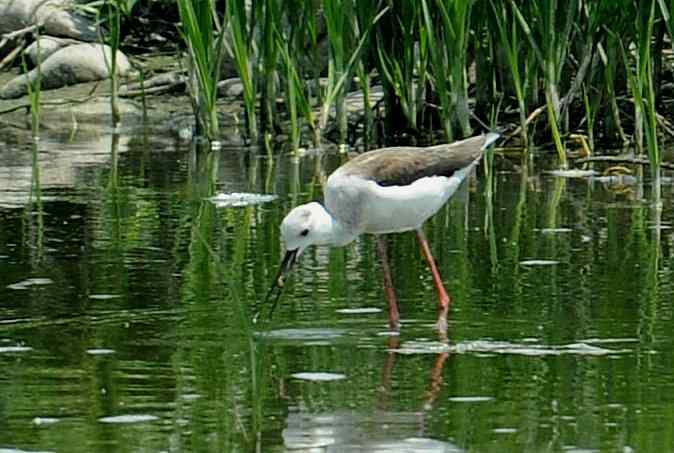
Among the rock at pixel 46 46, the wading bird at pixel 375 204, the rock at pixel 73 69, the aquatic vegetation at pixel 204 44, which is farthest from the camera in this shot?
the rock at pixel 46 46

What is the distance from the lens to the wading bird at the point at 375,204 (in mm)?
7656

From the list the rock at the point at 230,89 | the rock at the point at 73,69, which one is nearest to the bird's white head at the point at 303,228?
the rock at the point at 230,89

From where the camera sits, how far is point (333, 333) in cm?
719

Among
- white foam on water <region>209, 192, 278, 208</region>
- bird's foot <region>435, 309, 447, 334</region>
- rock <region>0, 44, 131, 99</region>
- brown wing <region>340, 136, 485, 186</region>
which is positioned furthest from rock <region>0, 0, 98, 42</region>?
bird's foot <region>435, 309, 447, 334</region>

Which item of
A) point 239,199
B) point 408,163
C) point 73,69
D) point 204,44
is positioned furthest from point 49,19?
point 408,163

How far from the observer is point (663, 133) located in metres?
14.4

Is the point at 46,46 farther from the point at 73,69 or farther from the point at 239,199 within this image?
the point at 239,199

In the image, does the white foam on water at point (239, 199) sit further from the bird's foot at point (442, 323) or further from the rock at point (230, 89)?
the rock at point (230, 89)

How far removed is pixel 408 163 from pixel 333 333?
1.12 m

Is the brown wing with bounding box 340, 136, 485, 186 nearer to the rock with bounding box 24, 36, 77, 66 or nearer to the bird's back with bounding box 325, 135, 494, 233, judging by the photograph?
the bird's back with bounding box 325, 135, 494, 233

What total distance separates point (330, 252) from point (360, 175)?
1647 millimetres

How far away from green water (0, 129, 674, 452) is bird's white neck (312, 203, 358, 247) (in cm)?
25

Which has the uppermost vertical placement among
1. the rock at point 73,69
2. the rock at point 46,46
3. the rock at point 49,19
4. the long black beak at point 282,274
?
the rock at point 49,19

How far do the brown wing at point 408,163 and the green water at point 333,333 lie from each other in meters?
0.51
